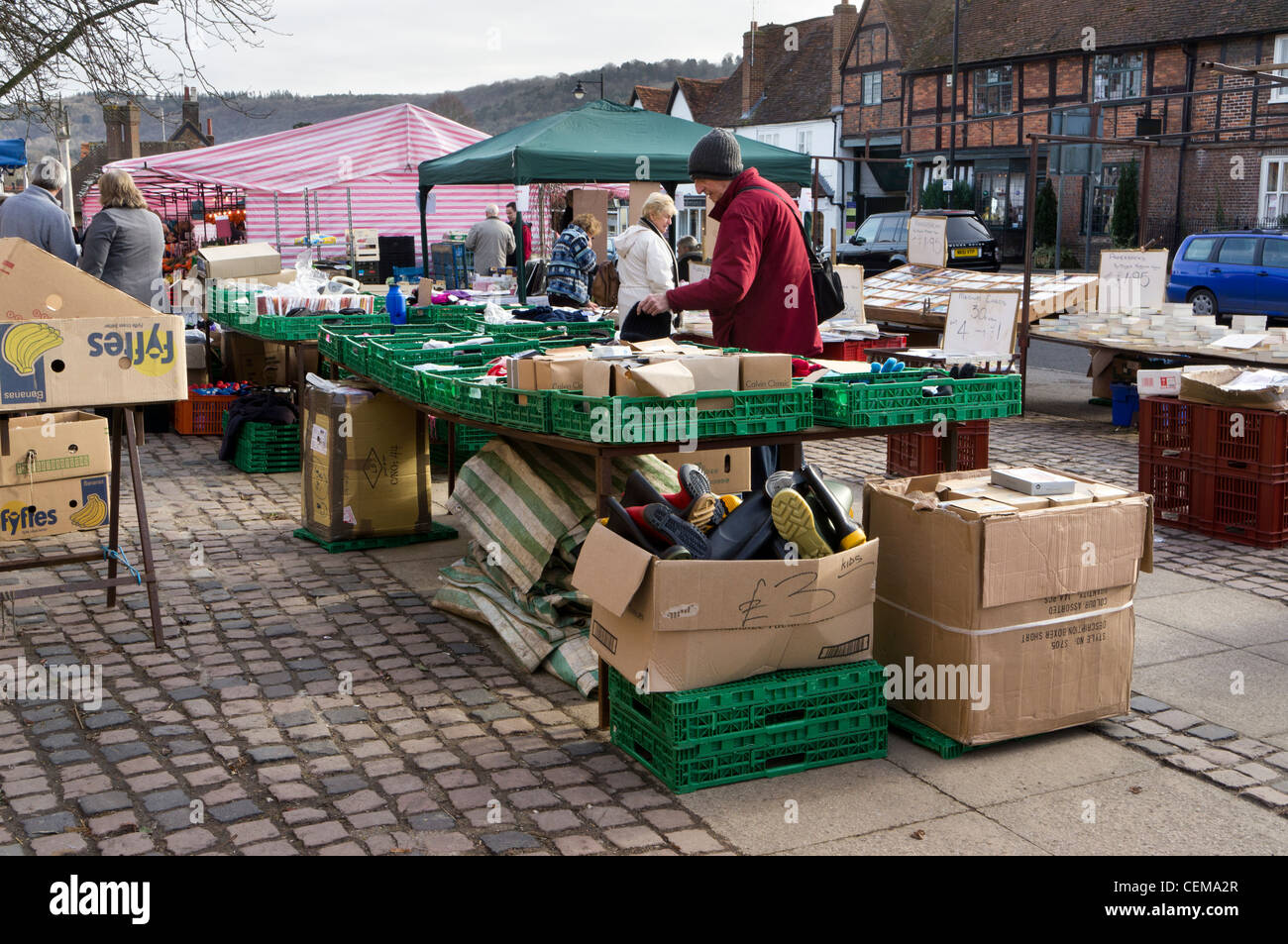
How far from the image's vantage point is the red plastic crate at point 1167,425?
761 cm

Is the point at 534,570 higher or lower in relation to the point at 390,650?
higher

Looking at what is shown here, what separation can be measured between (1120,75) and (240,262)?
34.6 meters

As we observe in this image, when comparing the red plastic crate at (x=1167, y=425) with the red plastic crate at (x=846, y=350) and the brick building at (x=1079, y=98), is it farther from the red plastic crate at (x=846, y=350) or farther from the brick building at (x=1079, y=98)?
the brick building at (x=1079, y=98)

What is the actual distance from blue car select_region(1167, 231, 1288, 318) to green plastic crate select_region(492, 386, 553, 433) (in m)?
18.3

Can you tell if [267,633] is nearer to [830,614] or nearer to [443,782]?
[443,782]

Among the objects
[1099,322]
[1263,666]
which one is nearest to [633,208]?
[1099,322]

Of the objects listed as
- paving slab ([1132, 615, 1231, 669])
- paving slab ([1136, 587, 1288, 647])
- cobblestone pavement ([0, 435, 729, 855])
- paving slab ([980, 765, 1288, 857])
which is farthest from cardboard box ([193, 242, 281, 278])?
paving slab ([980, 765, 1288, 857])

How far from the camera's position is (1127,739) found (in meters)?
4.54

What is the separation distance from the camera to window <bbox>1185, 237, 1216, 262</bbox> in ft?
70.6

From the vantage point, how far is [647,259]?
9.79m

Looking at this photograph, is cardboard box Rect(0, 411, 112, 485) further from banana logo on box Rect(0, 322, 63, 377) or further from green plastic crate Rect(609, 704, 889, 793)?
green plastic crate Rect(609, 704, 889, 793)

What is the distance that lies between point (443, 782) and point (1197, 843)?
92.4 inches

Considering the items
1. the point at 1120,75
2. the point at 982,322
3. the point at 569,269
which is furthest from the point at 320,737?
the point at 1120,75

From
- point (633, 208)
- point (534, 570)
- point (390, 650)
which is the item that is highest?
point (633, 208)
